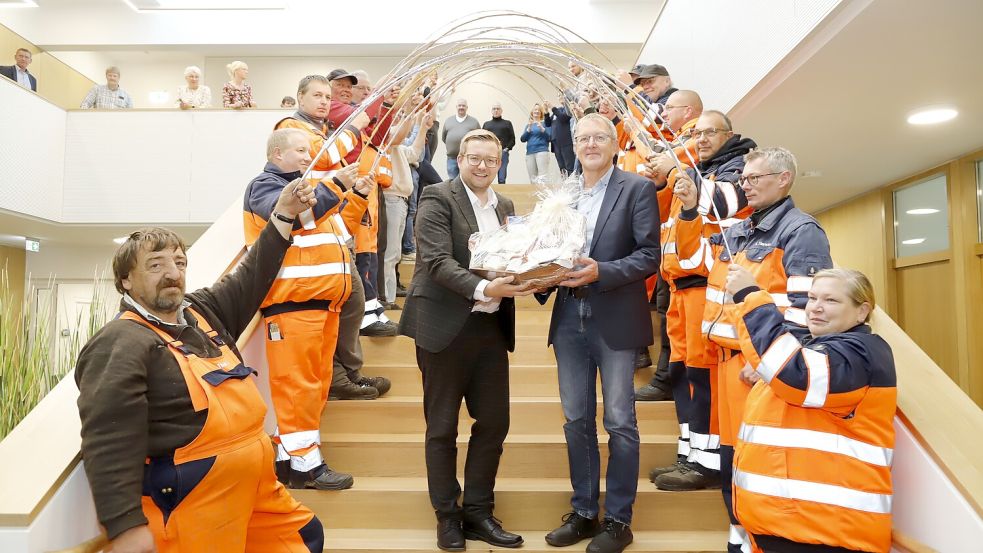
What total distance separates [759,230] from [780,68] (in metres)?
1.97

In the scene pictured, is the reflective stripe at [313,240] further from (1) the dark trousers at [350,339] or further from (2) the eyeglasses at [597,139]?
(2) the eyeglasses at [597,139]

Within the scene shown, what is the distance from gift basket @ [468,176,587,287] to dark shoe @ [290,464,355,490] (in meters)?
1.18

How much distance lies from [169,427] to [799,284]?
6.54ft

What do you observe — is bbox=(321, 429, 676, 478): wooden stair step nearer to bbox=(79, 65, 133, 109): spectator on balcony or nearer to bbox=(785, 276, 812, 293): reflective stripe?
bbox=(785, 276, 812, 293): reflective stripe

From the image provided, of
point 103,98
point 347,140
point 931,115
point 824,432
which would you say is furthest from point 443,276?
point 103,98

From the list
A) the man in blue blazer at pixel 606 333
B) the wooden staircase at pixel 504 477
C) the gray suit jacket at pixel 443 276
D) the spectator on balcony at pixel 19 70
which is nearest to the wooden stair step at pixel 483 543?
the wooden staircase at pixel 504 477

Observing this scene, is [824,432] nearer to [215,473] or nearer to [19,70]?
[215,473]

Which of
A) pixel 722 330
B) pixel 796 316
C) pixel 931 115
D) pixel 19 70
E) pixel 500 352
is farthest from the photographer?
pixel 19 70

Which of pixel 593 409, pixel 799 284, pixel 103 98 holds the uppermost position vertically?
pixel 103 98

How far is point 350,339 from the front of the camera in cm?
Result: 379

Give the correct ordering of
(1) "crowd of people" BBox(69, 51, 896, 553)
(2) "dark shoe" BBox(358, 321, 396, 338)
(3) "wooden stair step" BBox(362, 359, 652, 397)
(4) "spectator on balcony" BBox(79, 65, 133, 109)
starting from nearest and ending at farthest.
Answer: (1) "crowd of people" BBox(69, 51, 896, 553)
(3) "wooden stair step" BBox(362, 359, 652, 397)
(2) "dark shoe" BBox(358, 321, 396, 338)
(4) "spectator on balcony" BBox(79, 65, 133, 109)

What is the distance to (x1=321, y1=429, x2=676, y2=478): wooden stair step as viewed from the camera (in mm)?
3443

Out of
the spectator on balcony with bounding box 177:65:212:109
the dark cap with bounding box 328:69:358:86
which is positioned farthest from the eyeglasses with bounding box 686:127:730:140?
the spectator on balcony with bounding box 177:65:212:109

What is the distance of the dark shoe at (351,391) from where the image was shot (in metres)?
3.83
